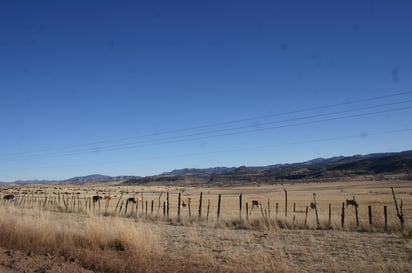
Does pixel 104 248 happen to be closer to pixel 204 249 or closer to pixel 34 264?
pixel 34 264

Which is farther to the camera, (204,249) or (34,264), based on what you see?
(204,249)

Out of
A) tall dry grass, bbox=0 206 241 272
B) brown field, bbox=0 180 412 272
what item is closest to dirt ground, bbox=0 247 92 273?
brown field, bbox=0 180 412 272

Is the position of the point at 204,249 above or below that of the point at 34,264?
below

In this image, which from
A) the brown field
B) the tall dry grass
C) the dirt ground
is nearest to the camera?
the dirt ground

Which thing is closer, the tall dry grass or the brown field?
the tall dry grass

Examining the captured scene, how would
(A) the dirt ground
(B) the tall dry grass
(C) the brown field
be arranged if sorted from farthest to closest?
1. (C) the brown field
2. (B) the tall dry grass
3. (A) the dirt ground

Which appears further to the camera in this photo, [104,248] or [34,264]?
[104,248]

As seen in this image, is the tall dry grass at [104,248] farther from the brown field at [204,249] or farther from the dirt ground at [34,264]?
the dirt ground at [34,264]

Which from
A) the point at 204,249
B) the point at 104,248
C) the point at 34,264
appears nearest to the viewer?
the point at 34,264

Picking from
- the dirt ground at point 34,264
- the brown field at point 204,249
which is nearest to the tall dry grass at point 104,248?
the brown field at point 204,249

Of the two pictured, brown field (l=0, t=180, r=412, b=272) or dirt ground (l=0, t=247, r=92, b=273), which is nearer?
dirt ground (l=0, t=247, r=92, b=273)

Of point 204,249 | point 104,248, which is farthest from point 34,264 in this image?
point 204,249

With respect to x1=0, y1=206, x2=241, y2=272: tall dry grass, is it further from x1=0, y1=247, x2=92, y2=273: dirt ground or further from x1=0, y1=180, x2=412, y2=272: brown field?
x1=0, y1=247, x2=92, y2=273: dirt ground

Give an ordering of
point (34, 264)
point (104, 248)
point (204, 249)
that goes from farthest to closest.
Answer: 1. point (204, 249)
2. point (104, 248)
3. point (34, 264)
